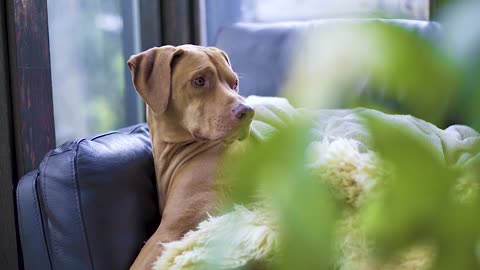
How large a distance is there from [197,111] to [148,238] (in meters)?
0.31

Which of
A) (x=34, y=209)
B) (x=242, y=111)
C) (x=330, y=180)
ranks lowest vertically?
(x=34, y=209)

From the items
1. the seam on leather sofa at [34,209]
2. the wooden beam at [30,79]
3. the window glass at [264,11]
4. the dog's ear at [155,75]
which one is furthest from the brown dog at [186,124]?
the window glass at [264,11]

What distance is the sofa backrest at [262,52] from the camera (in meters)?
2.00

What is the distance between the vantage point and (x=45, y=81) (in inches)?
69.7

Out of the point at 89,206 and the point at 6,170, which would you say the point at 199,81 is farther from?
the point at 6,170

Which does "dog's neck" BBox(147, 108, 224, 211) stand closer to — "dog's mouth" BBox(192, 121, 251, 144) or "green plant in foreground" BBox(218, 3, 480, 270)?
"dog's mouth" BBox(192, 121, 251, 144)

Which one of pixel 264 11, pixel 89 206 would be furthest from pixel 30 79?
pixel 264 11

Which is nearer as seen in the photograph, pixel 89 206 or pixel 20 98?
pixel 89 206

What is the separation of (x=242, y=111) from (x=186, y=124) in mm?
160

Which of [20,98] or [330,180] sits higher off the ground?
[330,180]

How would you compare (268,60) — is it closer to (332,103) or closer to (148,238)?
(148,238)

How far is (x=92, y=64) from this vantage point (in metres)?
2.15

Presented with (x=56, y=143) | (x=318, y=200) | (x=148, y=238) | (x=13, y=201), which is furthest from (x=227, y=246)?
(x=56, y=143)

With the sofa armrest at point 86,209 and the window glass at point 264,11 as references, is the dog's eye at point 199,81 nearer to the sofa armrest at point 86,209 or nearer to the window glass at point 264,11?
the sofa armrest at point 86,209
